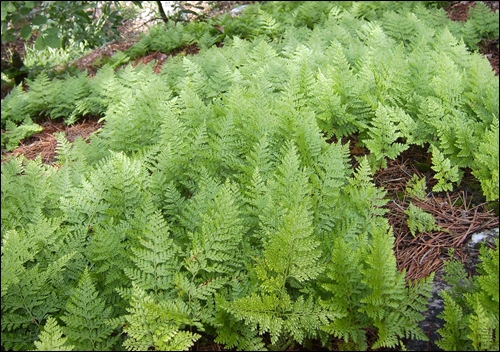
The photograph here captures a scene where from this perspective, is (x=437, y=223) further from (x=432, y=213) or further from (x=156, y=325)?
(x=156, y=325)

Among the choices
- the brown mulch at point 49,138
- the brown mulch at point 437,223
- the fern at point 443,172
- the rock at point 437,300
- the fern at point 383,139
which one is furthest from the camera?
the brown mulch at point 49,138

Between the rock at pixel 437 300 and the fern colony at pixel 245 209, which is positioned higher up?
the fern colony at pixel 245 209

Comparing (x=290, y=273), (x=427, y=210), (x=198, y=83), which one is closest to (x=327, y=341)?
(x=290, y=273)

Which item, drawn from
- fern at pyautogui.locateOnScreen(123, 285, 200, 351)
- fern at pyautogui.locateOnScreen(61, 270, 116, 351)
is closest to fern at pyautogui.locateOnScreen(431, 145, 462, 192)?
fern at pyautogui.locateOnScreen(123, 285, 200, 351)

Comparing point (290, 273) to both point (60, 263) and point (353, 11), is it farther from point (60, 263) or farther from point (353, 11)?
point (353, 11)

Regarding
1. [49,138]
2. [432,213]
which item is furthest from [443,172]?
[49,138]

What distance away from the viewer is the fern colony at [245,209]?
7.54 feet

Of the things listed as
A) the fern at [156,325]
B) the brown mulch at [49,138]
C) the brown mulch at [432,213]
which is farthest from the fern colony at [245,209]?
the brown mulch at [49,138]

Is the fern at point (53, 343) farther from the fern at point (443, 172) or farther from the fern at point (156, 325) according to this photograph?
the fern at point (443, 172)

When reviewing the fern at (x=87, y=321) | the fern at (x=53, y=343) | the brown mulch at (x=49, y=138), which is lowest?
the brown mulch at (x=49, y=138)

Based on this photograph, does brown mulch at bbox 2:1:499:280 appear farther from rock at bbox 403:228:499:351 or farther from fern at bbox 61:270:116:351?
fern at bbox 61:270:116:351

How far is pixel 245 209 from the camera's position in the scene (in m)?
2.87

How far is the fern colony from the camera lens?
7.54ft

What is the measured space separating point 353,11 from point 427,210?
370cm
